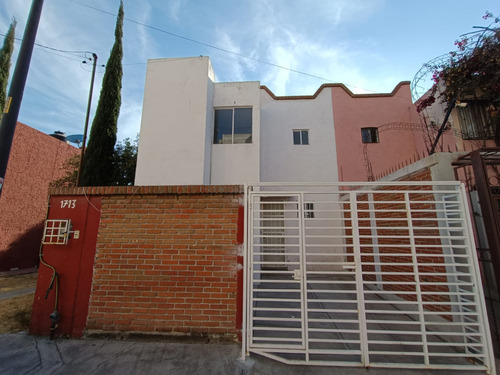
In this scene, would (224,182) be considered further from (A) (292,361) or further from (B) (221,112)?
(A) (292,361)

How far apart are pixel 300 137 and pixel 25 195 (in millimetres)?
12399

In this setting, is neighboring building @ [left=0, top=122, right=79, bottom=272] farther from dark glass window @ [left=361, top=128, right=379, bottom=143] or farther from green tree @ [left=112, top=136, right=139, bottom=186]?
dark glass window @ [left=361, top=128, right=379, bottom=143]

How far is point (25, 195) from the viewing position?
9977mm

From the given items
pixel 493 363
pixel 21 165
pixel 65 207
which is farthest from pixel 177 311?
pixel 21 165

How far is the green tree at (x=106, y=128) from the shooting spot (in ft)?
26.8

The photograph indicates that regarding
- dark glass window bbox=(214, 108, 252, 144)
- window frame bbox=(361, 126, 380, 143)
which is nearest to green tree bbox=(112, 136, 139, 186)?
dark glass window bbox=(214, 108, 252, 144)

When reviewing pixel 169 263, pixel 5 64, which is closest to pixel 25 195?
pixel 5 64

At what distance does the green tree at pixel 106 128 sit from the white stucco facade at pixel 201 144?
7.07ft

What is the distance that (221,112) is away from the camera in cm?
827

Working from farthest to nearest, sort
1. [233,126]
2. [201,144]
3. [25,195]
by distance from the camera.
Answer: [25,195] < [233,126] < [201,144]

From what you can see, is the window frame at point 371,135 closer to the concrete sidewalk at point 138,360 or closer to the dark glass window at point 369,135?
the dark glass window at point 369,135

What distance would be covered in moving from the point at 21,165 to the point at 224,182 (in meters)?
9.44

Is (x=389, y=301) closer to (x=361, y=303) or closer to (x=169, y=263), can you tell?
(x=361, y=303)

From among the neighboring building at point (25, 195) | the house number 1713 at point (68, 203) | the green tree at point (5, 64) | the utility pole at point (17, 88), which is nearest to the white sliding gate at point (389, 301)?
the house number 1713 at point (68, 203)
